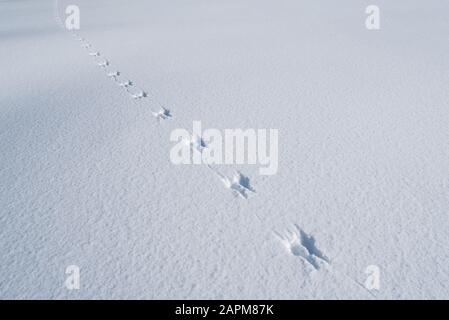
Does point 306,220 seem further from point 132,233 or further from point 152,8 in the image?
point 152,8

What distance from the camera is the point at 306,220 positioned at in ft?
5.77

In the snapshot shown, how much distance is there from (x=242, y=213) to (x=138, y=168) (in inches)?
29.0

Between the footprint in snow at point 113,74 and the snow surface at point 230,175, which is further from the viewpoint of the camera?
the footprint in snow at point 113,74

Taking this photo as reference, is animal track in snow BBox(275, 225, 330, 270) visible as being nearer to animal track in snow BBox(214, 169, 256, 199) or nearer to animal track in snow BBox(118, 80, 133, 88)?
animal track in snow BBox(214, 169, 256, 199)

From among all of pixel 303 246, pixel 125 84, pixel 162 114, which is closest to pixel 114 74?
pixel 125 84

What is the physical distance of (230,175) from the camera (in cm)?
214

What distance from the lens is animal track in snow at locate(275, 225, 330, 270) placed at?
1.54m

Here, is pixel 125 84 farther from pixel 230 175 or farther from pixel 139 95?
pixel 230 175

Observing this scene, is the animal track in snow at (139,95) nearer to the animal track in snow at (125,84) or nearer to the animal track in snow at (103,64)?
the animal track in snow at (125,84)

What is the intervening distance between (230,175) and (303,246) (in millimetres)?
663

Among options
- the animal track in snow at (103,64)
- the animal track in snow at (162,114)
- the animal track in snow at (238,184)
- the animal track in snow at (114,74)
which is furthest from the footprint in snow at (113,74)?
the animal track in snow at (238,184)

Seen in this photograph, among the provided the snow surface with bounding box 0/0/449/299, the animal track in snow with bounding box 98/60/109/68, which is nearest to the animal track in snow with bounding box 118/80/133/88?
the snow surface with bounding box 0/0/449/299

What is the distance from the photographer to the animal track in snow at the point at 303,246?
1543 millimetres

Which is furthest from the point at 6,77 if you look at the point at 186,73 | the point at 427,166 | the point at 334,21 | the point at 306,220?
the point at 334,21
